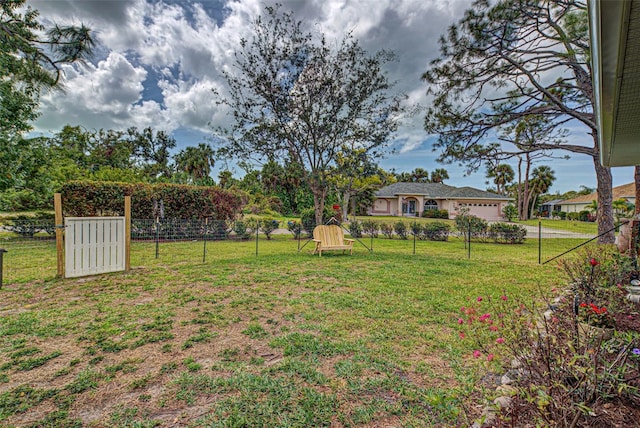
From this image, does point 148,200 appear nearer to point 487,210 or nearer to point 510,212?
point 510,212

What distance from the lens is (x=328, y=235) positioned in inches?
362

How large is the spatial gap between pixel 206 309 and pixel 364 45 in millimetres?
10563

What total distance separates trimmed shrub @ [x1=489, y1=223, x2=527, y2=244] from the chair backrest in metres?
8.15

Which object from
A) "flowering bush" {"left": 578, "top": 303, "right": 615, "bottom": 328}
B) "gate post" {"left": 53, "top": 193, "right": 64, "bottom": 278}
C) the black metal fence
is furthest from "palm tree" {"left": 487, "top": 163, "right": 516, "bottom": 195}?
"gate post" {"left": 53, "top": 193, "right": 64, "bottom": 278}

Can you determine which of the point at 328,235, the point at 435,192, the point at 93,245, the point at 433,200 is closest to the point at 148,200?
the point at 93,245

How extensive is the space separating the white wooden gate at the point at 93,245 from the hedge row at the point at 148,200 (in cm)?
640

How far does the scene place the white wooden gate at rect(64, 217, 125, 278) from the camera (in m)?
5.29

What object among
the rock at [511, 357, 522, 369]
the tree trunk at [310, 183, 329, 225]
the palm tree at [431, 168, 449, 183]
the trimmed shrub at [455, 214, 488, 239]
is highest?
the palm tree at [431, 168, 449, 183]

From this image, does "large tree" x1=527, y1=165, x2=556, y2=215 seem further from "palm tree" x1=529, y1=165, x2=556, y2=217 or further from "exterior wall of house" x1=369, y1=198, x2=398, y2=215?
"exterior wall of house" x1=369, y1=198, x2=398, y2=215

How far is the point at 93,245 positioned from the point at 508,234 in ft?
49.4

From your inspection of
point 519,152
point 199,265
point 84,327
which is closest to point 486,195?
point 519,152

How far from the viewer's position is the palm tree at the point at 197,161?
29.6 m

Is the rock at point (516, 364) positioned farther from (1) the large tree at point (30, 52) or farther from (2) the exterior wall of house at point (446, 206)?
(2) the exterior wall of house at point (446, 206)

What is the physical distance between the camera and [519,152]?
35.0 ft
